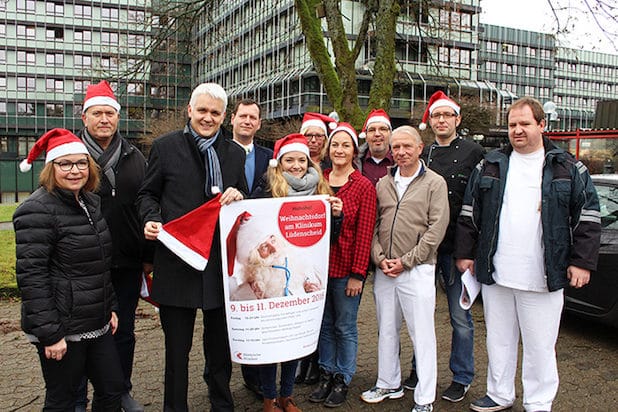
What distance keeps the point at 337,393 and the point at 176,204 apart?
199cm

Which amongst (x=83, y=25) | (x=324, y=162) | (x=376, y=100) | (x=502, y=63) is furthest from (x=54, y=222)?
(x=502, y=63)

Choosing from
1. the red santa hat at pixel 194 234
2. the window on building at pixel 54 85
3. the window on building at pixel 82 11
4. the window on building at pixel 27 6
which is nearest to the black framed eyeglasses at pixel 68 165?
the red santa hat at pixel 194 234

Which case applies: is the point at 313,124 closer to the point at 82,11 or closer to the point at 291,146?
the point at 291,146

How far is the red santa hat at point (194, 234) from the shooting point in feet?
11.3

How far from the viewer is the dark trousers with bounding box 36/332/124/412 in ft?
10.6

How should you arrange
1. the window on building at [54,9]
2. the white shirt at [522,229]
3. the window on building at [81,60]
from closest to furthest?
the white shirt at [522,229] → the window on building at [54,9] → the window on building at [81,60]

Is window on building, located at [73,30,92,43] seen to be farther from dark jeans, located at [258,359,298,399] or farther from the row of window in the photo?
dark jeans, located at [258,359,298,399]

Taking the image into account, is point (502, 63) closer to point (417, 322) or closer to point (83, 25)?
point (83, 25)

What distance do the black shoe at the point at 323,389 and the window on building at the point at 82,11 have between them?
5779cm

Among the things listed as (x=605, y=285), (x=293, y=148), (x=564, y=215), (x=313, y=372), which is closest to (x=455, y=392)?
(x=313, y=372)

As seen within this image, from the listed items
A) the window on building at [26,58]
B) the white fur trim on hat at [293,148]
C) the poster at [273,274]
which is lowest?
the poster at [273,274]

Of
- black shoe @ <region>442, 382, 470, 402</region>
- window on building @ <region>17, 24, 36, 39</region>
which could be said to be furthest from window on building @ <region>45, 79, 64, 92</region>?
black shoe @ <region>442, 382, 470, 402</region>

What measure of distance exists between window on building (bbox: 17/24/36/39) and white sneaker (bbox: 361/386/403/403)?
5942 centimetres

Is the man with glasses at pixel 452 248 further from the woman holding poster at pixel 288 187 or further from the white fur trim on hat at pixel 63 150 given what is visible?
the white fur trim on hat at pixel 63 150
